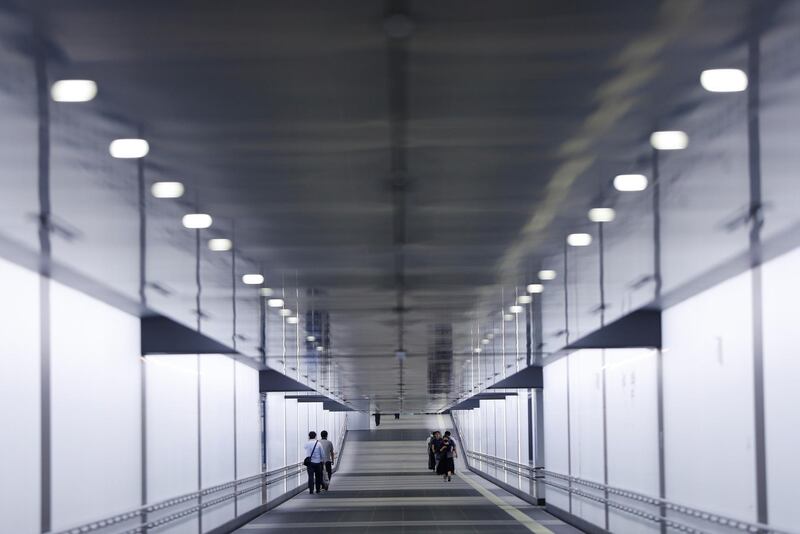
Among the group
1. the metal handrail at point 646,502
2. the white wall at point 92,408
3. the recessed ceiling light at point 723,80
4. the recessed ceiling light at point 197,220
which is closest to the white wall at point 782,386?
the metal handrail at point 646,502

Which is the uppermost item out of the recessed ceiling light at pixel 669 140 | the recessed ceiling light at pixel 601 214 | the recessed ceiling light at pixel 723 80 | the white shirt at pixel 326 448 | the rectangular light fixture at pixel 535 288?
the recessed ceiling light at pixel 723 80

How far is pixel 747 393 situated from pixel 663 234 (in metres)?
3.21

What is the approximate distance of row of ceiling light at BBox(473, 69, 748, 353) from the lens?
5520 mm

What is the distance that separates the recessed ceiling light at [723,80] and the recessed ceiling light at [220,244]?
5.00 meters

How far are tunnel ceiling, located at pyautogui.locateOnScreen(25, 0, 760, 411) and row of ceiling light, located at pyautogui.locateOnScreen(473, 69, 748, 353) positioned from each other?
4.0 inches

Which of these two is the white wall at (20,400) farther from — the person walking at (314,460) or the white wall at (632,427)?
the person walking at (314,460)

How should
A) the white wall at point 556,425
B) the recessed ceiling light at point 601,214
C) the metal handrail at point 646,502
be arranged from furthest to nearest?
the white wall at point 556,425 < the metal handrail at point 646,502 < the recessed ceiling light at point 601,214

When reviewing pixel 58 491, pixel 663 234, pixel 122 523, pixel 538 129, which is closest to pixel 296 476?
pixel 122 523

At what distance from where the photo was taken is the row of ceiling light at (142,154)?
557cm

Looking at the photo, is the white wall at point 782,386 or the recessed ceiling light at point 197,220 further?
the white wall at point 782,386

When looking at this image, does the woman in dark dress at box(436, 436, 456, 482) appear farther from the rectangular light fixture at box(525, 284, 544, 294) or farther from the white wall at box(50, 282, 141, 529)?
the rectangular light fixture at box(525, 284, 544, 294)

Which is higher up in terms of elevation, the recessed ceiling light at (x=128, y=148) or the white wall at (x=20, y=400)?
the recessed ceiling light at (x=128, y=148)

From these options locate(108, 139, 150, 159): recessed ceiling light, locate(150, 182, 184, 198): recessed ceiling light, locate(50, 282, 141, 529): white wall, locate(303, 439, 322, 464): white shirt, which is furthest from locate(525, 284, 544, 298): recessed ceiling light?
locate(303, 439, 322, 464): white shirt

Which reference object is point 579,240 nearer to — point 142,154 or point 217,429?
point 142,154
